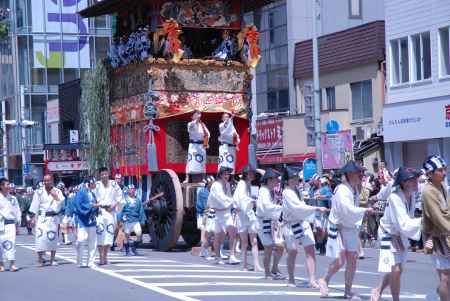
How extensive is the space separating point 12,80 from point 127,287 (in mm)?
51899

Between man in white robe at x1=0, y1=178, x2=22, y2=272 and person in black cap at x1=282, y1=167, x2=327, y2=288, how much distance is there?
19.9 feet

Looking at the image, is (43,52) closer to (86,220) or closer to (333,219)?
(86,220)

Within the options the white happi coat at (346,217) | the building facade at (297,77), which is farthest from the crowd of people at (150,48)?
the building facade at (297,77)

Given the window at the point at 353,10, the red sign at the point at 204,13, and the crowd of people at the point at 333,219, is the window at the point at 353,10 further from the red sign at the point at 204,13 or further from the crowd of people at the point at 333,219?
the red sign at the point at 204,13

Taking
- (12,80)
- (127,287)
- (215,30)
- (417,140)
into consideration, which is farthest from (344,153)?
(12,80)

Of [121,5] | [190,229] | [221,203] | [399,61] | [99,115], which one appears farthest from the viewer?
[399,61]

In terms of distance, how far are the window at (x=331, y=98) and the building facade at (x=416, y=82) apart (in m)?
4.77

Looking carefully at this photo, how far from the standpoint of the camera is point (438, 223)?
1035 centimetres

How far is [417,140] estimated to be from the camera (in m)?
31.1

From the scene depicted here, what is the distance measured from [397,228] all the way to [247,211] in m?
6.22

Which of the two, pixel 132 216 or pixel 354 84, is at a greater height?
pixel 354 84

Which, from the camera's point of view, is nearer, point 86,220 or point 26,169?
point 86,220

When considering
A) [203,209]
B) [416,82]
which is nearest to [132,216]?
[203,209]

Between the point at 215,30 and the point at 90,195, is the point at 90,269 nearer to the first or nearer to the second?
the point at 90,195
